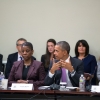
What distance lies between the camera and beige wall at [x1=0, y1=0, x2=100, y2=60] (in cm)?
511

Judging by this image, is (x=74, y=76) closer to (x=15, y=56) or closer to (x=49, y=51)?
(x=49, y=51)

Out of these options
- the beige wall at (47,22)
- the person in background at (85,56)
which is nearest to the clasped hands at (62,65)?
the person in background at (85,56)

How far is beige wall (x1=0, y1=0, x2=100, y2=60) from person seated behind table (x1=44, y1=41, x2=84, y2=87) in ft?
5.67

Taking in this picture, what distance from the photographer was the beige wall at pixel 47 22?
16.8ft

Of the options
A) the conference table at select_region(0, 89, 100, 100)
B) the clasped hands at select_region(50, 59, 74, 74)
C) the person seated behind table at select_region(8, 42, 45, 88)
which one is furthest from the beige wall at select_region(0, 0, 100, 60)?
the conference table at select_region(0, 89, 100, 100)

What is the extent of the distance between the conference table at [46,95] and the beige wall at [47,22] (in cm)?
228

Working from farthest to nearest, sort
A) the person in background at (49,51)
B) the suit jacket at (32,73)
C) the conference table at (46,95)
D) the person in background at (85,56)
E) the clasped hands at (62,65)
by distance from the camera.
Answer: the person in background at (49,51) → the person in background at (85,56) → the suit jacket at (32,73) → the clasped hands at (62,65) → the conference table at (46,95)

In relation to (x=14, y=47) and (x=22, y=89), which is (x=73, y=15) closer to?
(x=14, y=47)

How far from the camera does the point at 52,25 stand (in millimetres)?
5145

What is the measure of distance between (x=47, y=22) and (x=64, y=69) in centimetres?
198

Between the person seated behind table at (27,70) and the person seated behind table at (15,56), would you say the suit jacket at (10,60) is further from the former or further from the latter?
the person seated behind table at (27,70)

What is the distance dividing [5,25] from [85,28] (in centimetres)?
175

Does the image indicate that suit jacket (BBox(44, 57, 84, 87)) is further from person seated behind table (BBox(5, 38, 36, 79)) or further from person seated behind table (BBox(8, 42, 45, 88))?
person seated behind table (BBox(5, 38, 36, 79))

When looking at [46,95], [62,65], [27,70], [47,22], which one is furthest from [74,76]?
[47,22]
